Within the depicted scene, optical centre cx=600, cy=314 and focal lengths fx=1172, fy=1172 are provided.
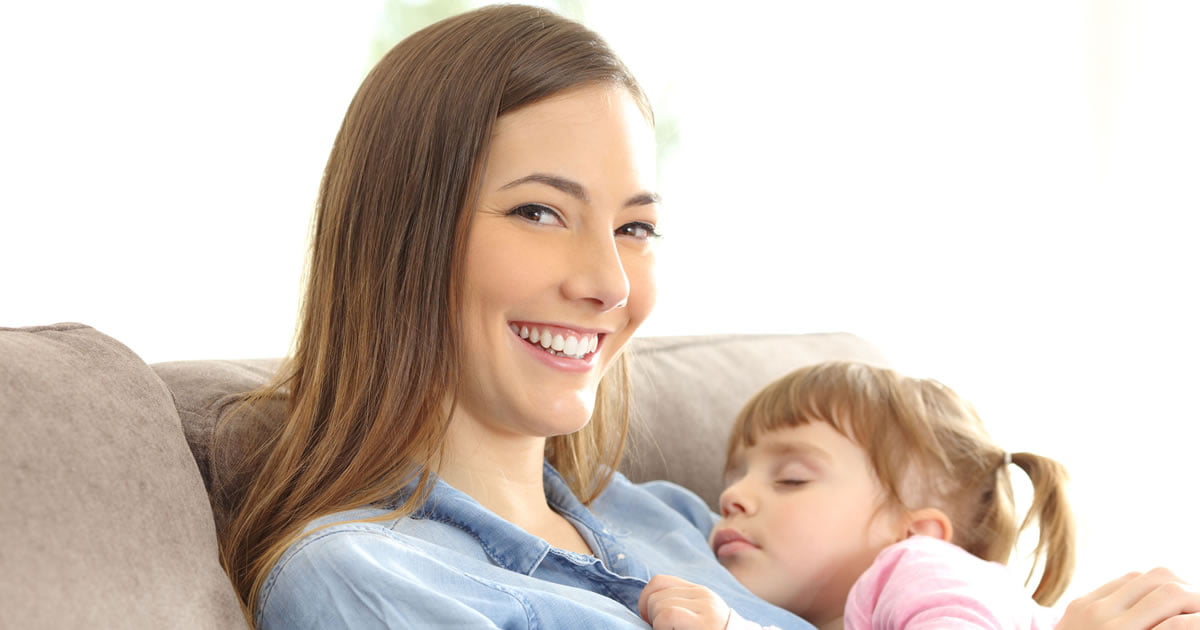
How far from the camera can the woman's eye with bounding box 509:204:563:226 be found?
1457 mm

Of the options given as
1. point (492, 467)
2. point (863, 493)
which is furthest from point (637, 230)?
point (863, 493)

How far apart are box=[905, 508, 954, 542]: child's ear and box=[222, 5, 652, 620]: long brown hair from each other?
2.51ft

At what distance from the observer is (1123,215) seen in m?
4.52

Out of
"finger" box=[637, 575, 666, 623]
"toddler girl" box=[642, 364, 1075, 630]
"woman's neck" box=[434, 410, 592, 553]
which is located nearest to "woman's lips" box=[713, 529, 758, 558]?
"toddler girl" box=[642, 364, 1075, 630]

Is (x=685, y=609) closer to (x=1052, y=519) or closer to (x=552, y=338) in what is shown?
(x=552, y=338)

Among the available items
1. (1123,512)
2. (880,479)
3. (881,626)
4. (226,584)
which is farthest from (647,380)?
(1123,512)

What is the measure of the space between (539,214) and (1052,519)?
39.1 inches

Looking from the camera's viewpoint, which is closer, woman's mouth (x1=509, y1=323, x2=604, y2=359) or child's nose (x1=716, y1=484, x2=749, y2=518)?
woman's mouth (x1=509, y1=323, x2=604, y2=359)

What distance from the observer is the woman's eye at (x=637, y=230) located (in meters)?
1.56

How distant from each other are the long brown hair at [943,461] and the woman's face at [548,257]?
504 mm

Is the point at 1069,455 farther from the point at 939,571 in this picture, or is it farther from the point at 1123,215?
the point at 939,571

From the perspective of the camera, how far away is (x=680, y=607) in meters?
1.36

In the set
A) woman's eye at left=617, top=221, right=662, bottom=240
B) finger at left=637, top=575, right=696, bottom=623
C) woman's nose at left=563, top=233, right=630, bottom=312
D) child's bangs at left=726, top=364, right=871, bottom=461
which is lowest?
finger at left=637, top=575, right=696, bottom=623

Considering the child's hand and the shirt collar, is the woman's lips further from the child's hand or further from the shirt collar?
the shirt collar
